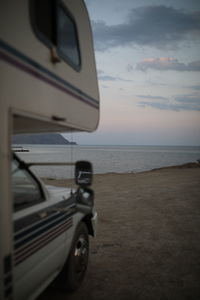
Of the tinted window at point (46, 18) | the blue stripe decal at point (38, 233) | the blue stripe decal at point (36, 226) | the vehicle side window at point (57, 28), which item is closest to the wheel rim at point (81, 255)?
the blue stripe decal at point (38, 233)

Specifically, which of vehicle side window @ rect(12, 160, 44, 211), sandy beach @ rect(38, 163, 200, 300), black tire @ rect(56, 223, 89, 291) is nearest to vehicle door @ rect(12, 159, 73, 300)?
vehicle side window @ rect(12, 160, 44, 211)

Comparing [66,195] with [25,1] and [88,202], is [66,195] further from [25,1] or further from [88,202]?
[25,1]

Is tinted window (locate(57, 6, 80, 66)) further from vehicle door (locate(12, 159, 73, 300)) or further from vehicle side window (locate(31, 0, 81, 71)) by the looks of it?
vehicle door (locate(12, 159, 73, 300))

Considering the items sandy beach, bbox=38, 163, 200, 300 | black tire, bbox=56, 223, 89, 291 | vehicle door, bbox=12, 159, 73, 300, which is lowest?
sandy beach, bbox=38, 163, 200, 300

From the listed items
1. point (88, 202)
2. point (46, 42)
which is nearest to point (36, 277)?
point (88, 202)

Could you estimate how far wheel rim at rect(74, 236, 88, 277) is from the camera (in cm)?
378

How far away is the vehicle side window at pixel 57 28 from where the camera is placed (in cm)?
252

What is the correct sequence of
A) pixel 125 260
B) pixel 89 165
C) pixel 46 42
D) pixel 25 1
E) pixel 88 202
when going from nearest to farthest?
1. pixel 25 1
2. pixel 46 42
3. pixel 89 165
4. pixel 88 202
5. pixel 125 260

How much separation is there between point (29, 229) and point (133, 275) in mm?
2447

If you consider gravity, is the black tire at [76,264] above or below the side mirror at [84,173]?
below

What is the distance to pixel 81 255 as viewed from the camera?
3.90 meters

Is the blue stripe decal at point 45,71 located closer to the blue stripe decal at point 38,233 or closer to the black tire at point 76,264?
the blue stripe decal at point 38,233

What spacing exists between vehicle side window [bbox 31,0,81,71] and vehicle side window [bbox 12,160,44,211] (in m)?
1.26

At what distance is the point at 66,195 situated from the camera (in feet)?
11.6
